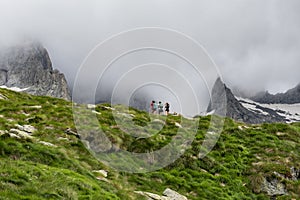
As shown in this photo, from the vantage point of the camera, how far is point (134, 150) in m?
31.2

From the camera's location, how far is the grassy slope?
1792 centimetres

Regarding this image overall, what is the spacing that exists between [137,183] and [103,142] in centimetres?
635

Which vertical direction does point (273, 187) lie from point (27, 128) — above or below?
below

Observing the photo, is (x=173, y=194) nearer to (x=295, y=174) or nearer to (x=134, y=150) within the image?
(x=134, y=150)

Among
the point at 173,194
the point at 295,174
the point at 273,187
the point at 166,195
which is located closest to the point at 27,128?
the point at 166,195

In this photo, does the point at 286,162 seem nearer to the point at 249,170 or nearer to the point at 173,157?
the point at 249,170

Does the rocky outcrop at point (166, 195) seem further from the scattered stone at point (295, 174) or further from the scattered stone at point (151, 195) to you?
the scattered stone at point (295, 174)

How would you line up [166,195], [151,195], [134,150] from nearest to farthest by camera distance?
[151,195]
[166,195]
[134,150]

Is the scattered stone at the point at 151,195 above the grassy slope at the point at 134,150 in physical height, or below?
below

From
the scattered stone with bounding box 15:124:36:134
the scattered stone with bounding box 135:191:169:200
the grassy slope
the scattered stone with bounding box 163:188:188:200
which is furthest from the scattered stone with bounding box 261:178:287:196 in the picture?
the scattered stone with bounding box 15:124:36:134

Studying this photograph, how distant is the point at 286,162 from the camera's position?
1303 inches

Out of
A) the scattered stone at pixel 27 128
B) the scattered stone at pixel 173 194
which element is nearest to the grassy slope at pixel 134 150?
the scattered stone at pixel 27 128

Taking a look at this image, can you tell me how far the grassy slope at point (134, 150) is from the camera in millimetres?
17922

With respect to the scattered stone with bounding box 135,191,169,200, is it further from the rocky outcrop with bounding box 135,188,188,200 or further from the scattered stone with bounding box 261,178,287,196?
the scattered stone with bounding box 261,178,287,196
